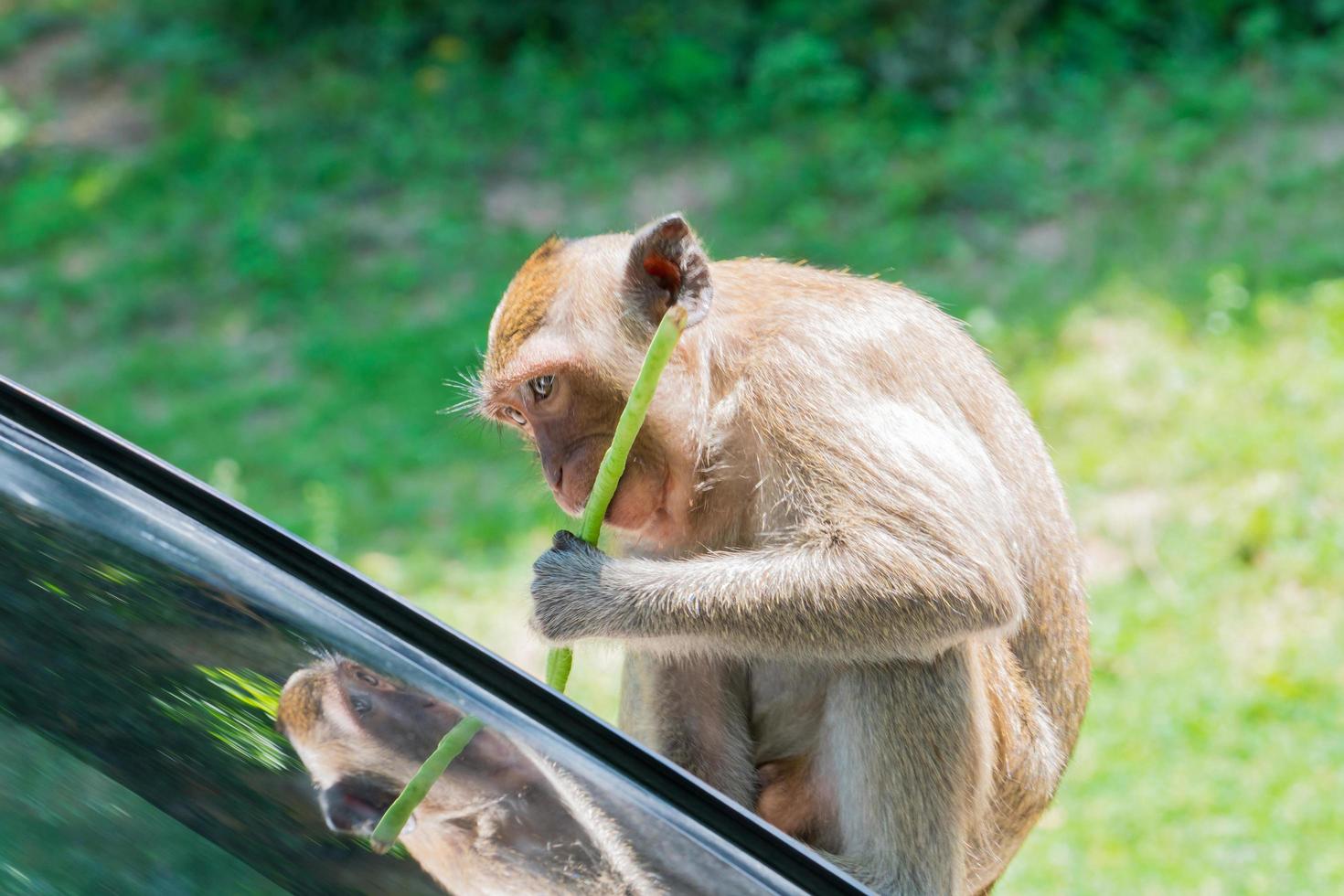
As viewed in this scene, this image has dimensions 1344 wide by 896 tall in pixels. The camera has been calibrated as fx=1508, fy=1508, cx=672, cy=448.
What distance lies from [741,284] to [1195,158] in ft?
18.2

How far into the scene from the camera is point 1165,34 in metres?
8.95

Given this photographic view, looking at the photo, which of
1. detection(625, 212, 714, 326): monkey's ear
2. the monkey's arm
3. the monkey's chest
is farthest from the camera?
the monkey's chest

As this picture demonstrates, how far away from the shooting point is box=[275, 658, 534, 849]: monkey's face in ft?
5.24

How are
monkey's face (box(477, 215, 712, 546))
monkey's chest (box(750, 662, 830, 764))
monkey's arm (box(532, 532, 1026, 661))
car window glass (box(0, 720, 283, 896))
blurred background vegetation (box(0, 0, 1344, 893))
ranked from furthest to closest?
blurred background vegetation (box(0, 0, 1344, 893)) < monkey's chest (box(750, 662, 830, 764)) < monkey's face (box(477, 215, 712, 546)) < monkey's arm (box(532, 532, 1026, 661)) < car window glass (box(0, 720, 283, 896))

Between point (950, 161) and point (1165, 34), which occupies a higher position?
point (1165, 34)

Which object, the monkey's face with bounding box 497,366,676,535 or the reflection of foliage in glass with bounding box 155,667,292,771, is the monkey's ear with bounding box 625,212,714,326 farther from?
the reflection of foliage in glass with bounding box 155,667,292,771

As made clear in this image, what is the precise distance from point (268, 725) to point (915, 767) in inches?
56.7

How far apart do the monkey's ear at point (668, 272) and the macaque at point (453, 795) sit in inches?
51.0

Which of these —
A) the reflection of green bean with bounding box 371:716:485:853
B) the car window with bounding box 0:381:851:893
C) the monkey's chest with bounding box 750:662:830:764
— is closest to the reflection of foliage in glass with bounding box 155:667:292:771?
the car window with bounding box 0:381:851:893

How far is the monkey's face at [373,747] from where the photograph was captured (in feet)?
5.24

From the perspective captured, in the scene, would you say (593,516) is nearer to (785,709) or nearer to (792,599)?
(792,599)

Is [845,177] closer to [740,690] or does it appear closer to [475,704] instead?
[740,690]

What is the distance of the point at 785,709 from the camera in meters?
3.13

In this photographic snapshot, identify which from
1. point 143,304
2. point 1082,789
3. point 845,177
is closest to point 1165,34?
point 845,177
